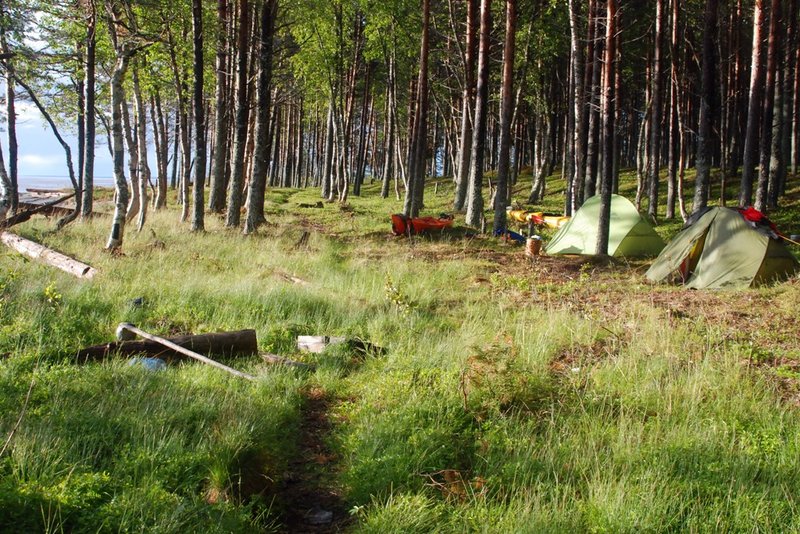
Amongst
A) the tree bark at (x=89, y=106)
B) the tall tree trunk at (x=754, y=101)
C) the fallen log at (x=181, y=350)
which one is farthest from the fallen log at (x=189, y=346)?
the tall tree trunk at (x=754, y=101)

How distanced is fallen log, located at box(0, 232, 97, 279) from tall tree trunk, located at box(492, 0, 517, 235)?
10627mm

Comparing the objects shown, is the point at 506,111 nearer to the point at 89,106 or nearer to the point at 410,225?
the point at 410,225

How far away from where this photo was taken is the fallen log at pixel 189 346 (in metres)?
5.58

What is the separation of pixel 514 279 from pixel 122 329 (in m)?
6.68

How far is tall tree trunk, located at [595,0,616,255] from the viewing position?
11.8 metres

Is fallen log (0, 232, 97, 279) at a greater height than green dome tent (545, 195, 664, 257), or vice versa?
green dome tent (545, 195, 664, 257)

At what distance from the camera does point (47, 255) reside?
9867 millimetres

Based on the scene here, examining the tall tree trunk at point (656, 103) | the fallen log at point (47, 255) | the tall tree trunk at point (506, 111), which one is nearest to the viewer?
the fallen log at point (47, 255)

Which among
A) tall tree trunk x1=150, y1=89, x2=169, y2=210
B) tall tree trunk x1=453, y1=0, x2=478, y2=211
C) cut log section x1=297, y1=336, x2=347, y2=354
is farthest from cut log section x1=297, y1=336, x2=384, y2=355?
tall tree trunk x1=150, y1=89, x2=169, y2=210

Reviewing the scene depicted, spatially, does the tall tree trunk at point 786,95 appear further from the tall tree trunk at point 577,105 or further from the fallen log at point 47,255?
the fallen log at point 47,255

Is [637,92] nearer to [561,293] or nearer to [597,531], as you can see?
[561,293]

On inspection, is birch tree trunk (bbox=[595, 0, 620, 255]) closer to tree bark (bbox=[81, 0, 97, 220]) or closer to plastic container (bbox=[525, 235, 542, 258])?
plastic container (bbox=[525, 235, 542, 258])

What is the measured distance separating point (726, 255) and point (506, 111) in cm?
740

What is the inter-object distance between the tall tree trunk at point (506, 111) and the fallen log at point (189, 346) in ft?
36.1
